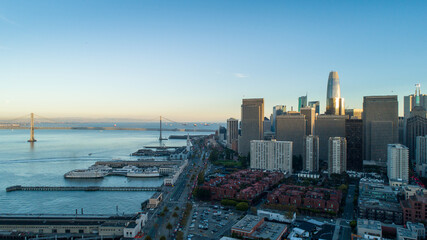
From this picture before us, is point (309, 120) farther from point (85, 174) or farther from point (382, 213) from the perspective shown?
point (85, 174)

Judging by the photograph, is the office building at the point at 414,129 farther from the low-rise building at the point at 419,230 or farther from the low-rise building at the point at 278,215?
the low-rise building at the point at 278,215

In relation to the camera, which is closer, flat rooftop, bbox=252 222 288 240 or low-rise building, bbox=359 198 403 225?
flat rooftop, bbox=252 222 288 240

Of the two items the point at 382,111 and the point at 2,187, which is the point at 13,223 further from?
the point at 382,111

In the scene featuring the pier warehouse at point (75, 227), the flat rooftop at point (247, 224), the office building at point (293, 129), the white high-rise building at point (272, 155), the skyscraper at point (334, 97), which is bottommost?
the pier warehouse at point (75, 227)

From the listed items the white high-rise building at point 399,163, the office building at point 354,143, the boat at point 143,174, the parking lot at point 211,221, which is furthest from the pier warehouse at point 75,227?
the office building at point 354,143

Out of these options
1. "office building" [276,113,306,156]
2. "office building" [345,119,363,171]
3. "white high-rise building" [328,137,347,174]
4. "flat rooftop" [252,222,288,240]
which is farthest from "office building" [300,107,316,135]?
"flat rooftop" [252,222,288,240]

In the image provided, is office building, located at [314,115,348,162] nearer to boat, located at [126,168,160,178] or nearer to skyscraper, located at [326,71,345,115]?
skyscraper, located at [326,71,345,115]
